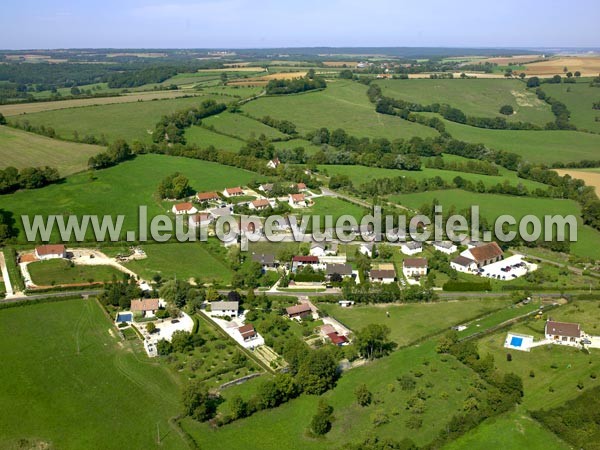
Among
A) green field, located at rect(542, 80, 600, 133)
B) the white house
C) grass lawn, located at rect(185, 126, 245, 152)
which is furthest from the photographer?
green field, located at rect(542, 80, 600, 133)

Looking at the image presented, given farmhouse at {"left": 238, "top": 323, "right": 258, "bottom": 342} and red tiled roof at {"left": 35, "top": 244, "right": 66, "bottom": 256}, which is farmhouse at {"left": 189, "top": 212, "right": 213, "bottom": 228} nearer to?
red tiled roof at {"left": 35, "top": 244, "right": 66, "bottom": 256}

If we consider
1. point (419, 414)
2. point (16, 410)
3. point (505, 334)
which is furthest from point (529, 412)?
point (16, 410)

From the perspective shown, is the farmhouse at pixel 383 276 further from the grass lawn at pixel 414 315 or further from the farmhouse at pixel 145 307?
the farmhouse at pixel 145 307

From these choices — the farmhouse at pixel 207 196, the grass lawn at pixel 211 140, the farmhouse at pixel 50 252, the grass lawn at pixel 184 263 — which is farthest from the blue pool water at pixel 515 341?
the grass lawn at pixel 211 140

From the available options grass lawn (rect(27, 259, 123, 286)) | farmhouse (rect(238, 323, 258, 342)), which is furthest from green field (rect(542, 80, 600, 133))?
grass lawn (rect(27, 259, 123, 286))

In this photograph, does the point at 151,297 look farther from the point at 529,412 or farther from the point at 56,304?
the point at 529,412

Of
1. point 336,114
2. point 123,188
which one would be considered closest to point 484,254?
point 123,188

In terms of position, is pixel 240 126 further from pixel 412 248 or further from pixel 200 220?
pixel 412 248
